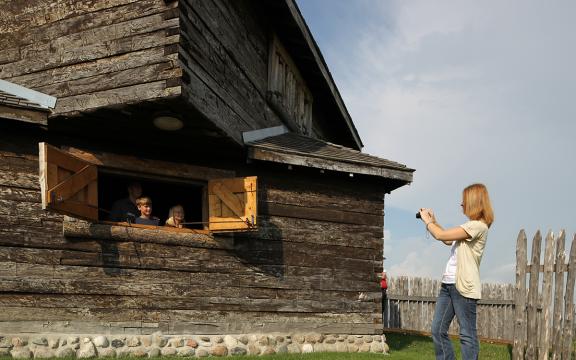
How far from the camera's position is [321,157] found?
8.92 m

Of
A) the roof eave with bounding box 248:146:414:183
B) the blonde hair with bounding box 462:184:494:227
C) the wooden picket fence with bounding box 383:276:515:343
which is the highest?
the roof eave with bounding box 248:146:414:183

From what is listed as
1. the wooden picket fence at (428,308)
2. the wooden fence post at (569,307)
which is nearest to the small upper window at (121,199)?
the wooden fence post at (569,307)

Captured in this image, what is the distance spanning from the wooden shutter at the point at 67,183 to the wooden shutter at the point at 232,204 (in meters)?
1.67

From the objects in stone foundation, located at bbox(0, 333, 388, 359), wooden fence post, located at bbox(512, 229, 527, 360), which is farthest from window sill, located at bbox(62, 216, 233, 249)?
wooden fence post, located at bbox(512, 229, 527, 360)

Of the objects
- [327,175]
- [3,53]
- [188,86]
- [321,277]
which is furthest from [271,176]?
[3,53]

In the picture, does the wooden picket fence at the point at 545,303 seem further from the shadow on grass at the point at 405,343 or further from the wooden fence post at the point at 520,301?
the shadow on grass at the point at 405,343

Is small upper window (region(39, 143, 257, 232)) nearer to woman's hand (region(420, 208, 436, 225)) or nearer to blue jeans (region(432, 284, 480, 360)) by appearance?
woman's hand (region(420, 208, 436, 225))

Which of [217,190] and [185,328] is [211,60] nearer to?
[217,190]

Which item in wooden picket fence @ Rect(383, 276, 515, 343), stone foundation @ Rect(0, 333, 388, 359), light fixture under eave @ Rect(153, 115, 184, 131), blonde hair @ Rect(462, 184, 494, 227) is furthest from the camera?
wooden picket fence @ Rect(383, 276, 515, 343)

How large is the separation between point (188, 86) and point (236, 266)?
302 cm

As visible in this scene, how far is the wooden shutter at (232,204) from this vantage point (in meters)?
7.91

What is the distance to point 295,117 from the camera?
41.7 feet

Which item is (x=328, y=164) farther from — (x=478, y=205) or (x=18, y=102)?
(x=18, y=102)

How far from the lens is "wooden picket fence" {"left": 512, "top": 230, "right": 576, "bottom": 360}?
755 cm
